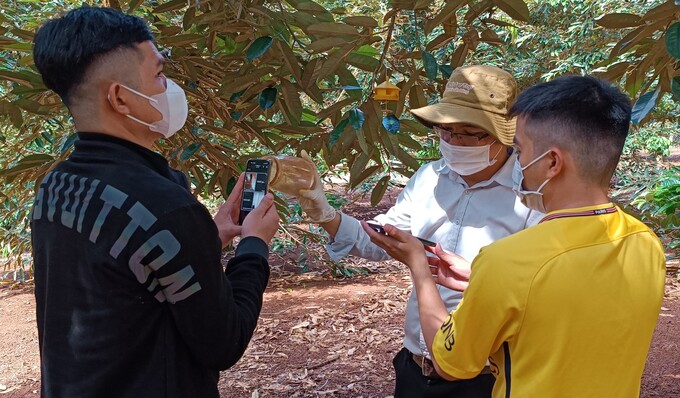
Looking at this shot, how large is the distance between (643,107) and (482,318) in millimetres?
851

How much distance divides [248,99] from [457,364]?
5.03ft

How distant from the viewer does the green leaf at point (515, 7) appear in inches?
85.9

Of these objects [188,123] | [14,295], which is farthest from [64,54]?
[14,295]

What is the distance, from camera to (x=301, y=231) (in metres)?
7.38

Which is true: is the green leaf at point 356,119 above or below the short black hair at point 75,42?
below

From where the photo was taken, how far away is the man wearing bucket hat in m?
2.00

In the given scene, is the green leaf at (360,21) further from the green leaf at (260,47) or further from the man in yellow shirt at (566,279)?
the man in yellow shirt at (566,279)

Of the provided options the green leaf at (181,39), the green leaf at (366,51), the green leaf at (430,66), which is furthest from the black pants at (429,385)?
the green leaf at (181,39)

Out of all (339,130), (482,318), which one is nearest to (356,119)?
(339,130)

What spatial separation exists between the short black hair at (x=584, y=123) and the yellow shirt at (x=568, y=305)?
0.10m

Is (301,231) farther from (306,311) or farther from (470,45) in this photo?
(470,45)

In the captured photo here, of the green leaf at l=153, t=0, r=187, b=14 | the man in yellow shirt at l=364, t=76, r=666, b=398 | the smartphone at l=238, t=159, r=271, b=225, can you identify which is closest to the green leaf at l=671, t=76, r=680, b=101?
the man in yellow shirt at l=364, t=76, r=666, b=398

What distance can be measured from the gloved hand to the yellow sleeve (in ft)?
2.77

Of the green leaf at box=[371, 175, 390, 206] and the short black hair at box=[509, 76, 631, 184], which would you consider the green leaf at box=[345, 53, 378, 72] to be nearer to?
the green leaf at box=[371, 175, 390, 206]
